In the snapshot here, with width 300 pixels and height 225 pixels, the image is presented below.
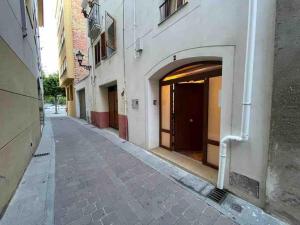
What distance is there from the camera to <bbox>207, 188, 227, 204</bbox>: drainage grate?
2692 millimetres

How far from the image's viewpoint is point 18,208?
251 cm

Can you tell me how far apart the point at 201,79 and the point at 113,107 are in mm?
6343

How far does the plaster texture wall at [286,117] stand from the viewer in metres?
1.97

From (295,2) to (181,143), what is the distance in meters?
3.80

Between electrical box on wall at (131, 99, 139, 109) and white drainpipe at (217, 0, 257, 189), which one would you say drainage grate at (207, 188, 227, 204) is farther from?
Answer: electrical box on wall at (131, 99, 139, 109)

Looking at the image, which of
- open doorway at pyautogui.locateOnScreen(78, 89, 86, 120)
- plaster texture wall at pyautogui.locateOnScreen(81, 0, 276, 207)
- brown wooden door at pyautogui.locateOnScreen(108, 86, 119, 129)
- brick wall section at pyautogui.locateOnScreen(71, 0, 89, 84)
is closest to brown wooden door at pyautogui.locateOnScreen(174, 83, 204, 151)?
plaster texture wall at pyautogui.locateOnScreen(81, 0, 276, 207)

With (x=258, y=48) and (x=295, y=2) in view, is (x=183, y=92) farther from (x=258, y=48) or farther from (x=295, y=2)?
(x=295, y=2)

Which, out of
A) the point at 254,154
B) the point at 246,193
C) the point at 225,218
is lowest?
the point at 225,218

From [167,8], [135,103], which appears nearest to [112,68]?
[135,103]

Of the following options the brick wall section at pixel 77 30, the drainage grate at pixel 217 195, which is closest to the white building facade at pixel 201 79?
the drainage grate at pixel 217 195

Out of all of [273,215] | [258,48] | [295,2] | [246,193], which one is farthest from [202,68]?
[273,215]

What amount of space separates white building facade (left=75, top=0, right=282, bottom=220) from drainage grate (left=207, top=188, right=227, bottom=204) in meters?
0.12

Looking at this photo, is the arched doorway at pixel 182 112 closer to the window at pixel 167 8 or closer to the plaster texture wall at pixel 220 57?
the plaster texture wall at pixel 220 57

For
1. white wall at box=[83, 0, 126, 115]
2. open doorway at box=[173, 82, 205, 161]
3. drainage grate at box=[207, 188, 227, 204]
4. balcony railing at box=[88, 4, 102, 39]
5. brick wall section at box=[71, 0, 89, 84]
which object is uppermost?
brick wall section at box=[71, 0, 89, 84]
